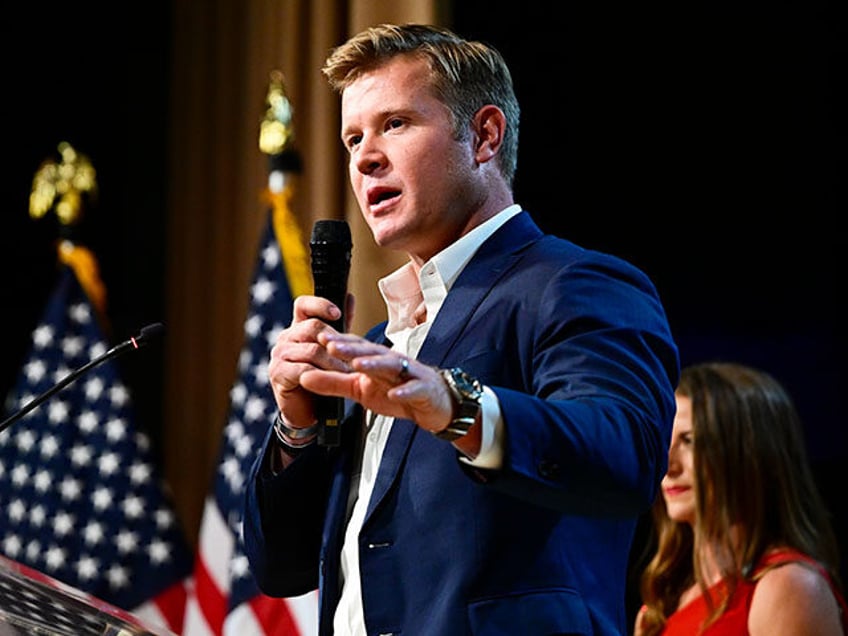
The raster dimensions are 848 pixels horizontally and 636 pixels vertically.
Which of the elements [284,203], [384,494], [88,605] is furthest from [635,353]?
Result: [284,203]

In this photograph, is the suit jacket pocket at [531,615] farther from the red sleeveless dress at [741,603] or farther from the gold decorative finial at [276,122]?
the gold decorative finial at [276,122]

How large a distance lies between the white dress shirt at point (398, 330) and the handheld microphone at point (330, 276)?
0.13 metres

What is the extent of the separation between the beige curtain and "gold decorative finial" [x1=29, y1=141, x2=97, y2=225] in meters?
0.54

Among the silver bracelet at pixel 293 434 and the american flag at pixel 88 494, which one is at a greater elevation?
the silver bracelet at pixel 293 434

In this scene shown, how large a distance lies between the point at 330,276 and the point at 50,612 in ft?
1.77

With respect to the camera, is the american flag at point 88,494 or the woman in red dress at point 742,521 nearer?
the woman in red dress at point 742,521

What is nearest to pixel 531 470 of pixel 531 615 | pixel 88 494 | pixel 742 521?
pixel 531 615

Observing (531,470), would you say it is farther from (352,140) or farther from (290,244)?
(290,244)

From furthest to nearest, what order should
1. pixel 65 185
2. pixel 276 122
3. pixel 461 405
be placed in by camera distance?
pixel 65 185, pixel 276 122, pixel 461 405

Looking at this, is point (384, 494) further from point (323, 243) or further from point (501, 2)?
point (501, 2)

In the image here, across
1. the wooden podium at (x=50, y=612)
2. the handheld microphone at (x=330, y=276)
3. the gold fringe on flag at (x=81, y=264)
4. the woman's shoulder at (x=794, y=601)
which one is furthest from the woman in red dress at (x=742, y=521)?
the gold fringe on flag at (x=81, y=264)

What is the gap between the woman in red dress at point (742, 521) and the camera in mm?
2613

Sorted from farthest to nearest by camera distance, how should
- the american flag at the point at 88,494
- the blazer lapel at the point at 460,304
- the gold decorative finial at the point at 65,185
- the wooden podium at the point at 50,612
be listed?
the gold decorative finial at the point at 65,185
the american flag at the point at 88,494
the blazer lapel at the point at 460,304
the wooden podium at the point at 50,612

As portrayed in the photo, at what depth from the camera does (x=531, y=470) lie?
1.26 m
